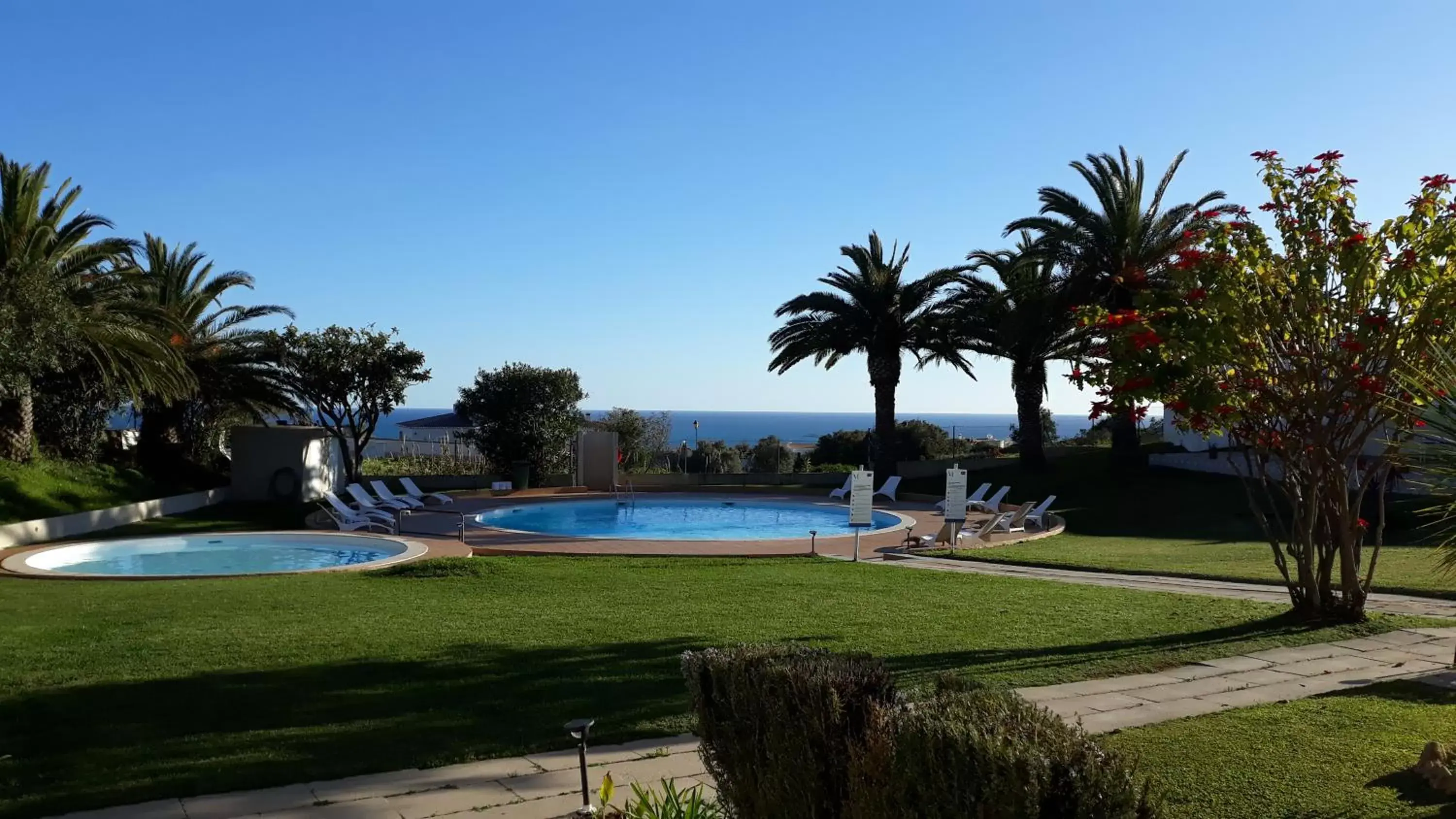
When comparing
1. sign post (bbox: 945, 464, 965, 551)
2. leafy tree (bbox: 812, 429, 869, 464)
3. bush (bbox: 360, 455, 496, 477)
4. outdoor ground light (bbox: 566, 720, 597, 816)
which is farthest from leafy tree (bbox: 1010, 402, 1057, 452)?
outdoor ground light (bbox: 566, 720, 597, 816)

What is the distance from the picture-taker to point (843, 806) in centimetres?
329

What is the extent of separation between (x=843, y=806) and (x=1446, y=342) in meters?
7.64

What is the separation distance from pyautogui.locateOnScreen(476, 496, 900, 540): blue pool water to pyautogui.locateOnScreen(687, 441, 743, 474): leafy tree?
10971mm

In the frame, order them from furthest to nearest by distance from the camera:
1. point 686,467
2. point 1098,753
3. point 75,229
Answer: point 686,467 < point 75,229 < point 1098,753

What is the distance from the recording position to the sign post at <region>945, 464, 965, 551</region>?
1817cm

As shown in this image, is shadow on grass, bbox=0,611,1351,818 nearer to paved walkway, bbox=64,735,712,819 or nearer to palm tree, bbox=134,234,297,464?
paved walkway, bbox=64,735,712,819

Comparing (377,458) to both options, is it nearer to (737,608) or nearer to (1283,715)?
(737,608)

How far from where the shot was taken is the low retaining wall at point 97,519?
58.9 feet

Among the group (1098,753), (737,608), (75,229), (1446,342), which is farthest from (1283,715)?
(75,229)

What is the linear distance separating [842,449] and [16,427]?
2830 cm

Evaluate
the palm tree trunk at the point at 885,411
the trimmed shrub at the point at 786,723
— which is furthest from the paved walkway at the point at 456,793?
the palm tree trunk at the point at 885,411

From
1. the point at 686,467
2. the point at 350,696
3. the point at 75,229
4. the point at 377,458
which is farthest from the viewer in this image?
the point at 686,467

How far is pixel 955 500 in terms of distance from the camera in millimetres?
18203

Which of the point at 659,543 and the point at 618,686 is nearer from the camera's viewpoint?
the point at 618,686
